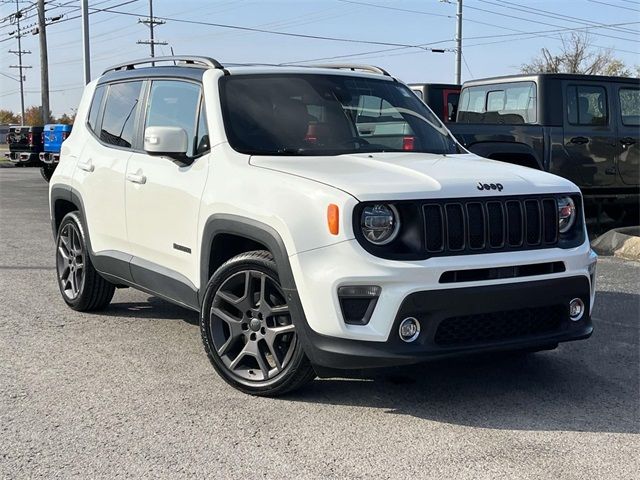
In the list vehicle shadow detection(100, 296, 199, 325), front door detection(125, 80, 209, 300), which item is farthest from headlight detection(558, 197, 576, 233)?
vehicle shadow detection(100, 296, 199, 325)

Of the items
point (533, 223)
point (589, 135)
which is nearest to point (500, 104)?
point (589, 135)

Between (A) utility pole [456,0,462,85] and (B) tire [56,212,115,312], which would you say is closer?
(B) tire [56,212,115,312]

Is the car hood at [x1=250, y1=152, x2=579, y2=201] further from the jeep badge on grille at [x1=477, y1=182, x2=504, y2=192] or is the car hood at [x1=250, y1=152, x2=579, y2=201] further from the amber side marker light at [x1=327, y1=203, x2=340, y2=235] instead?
the amber side marker light at [x1=327, y1=203, x2=340, y2=235]

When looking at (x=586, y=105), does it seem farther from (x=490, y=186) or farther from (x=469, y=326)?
(x=469, y=326)

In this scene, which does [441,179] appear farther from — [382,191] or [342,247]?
[342,247]

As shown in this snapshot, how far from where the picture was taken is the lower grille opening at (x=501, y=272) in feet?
Result: 13.1

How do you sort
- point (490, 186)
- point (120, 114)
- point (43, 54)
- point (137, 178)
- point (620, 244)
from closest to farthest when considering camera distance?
1. point (490, 186)
2. point (137, 178)
3. point (120, 114)
4. point (620, 244)
5. point (43, 54)

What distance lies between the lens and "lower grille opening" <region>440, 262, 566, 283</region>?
3980mm

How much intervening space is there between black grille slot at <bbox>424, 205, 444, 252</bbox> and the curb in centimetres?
600

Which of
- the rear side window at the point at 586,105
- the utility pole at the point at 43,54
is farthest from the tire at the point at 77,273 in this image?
the utility pole at the point at 43,54

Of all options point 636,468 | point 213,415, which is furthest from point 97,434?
point 636,468

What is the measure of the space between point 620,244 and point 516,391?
5703mm

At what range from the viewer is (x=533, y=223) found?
4.29 m

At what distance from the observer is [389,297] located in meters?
3.86
